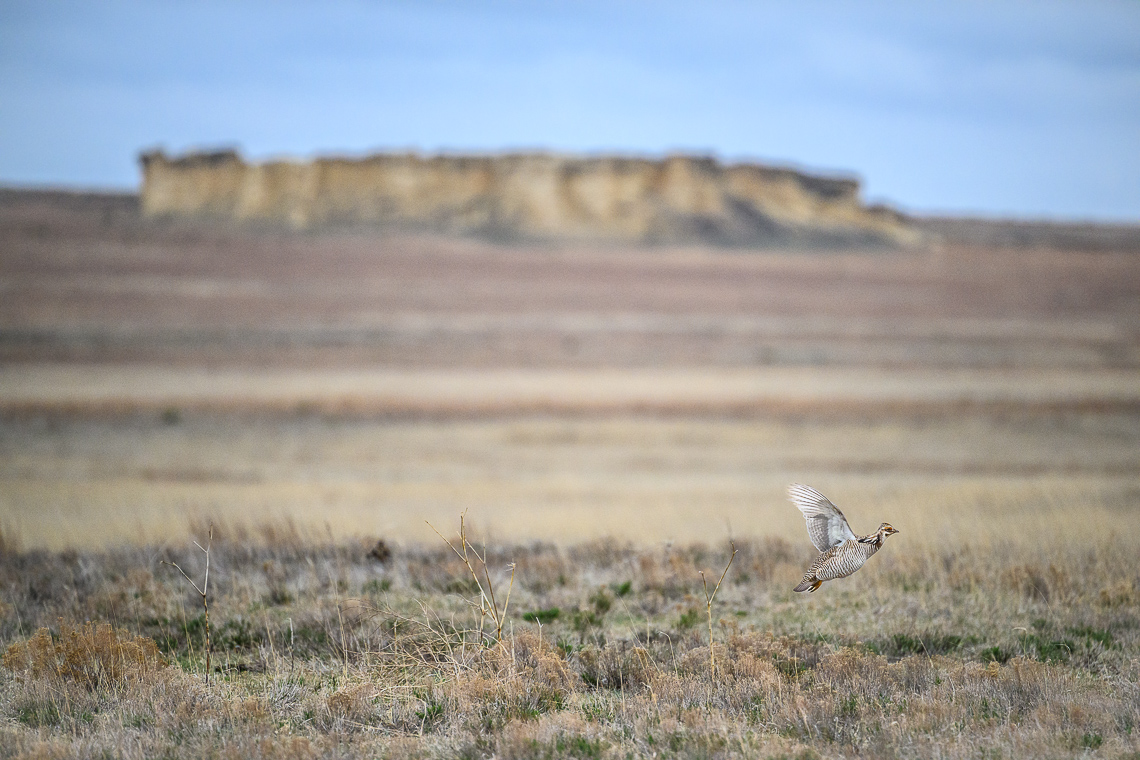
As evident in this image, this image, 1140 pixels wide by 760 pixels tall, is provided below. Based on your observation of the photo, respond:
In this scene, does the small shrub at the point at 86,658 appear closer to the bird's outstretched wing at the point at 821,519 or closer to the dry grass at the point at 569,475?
the bird's outstretched wing at the point at 821,519

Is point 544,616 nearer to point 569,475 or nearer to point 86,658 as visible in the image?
point 86,658

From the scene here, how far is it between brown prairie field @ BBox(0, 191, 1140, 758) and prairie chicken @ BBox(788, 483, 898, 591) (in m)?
0.84

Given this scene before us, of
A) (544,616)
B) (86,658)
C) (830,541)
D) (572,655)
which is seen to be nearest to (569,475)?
(544,616)

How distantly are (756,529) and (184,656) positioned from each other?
831 centimetres

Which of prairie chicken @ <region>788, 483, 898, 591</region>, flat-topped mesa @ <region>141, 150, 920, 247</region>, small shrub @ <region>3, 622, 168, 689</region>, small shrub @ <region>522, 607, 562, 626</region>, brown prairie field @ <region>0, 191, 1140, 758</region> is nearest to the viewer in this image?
prairie chicken @ <region>788, 483, 898, 591</region>

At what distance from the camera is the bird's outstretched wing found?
16.6 ft

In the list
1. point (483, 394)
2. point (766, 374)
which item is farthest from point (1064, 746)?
point (766, 374)

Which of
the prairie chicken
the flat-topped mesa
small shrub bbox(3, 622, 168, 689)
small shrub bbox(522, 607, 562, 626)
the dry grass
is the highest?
the flat-topped mesa

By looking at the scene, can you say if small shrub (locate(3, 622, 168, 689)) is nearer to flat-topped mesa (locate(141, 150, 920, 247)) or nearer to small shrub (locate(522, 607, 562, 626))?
small shrub (locate(522, 607, 562, 626))

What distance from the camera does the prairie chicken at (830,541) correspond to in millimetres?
4992

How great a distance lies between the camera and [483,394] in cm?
3319

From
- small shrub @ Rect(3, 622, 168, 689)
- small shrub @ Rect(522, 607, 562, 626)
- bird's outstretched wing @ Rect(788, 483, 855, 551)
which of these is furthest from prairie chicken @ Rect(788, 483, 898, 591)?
small shrub @ Rect(3, 622, 168, 689)

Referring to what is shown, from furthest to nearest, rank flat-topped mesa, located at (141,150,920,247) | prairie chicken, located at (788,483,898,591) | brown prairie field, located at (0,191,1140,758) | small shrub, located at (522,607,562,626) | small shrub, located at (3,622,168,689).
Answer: flat-topped mesa, located at (141,150,920,247) < small shrub, located at (522,607,562,626) < small shrub, located at (3,622,168,689) < brown prairie field, located at (0,191,1140,758) < prairie chicken, located at (788,483,898,591)

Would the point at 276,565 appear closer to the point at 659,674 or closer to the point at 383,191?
the point at 659,674
